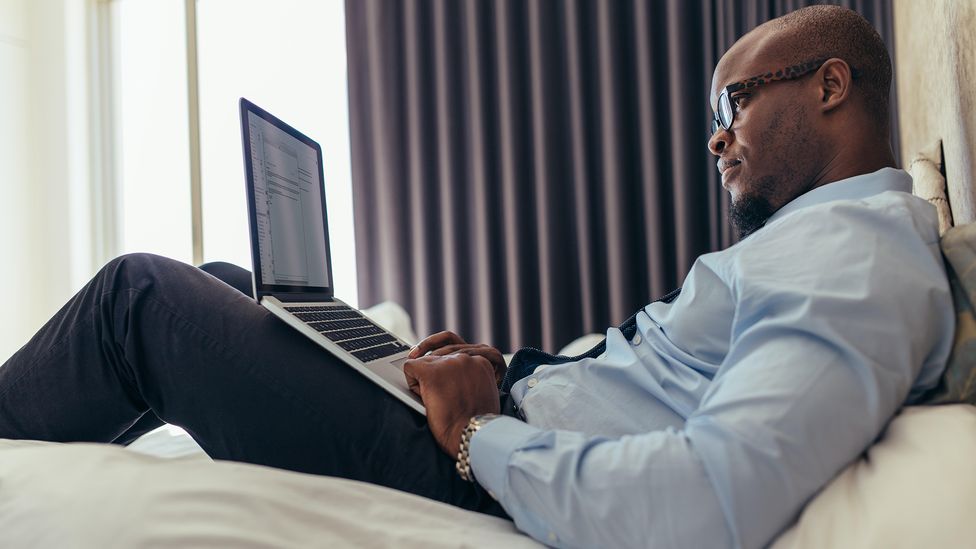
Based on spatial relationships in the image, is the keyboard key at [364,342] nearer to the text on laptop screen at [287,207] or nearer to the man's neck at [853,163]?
the text on laptop screen at [287,207]

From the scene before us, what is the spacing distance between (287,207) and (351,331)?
1.01ft

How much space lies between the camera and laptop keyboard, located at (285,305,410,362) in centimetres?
103

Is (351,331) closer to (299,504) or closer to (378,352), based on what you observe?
(378,352)

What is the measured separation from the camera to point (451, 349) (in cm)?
118

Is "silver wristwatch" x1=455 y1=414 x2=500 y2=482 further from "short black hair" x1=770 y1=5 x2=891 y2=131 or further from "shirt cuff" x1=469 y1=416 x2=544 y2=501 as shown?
"short black hair" x1=770 y1=5 x2=891 y2=131

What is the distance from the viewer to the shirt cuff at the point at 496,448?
792mm

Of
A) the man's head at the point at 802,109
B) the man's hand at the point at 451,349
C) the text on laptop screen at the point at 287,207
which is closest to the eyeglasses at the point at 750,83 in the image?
the man's head at the point at 802,109

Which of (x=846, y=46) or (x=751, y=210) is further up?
(x=846, y=46)

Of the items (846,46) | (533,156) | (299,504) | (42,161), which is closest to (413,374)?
(299,504)

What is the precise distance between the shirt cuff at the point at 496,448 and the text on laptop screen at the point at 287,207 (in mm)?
485

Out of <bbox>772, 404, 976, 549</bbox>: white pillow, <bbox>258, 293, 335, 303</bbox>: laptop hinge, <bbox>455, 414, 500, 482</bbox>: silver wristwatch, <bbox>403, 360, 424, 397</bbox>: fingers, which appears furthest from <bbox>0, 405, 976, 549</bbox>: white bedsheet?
<bbox>258, 293, 335, 303</bbox>: laptop hinge

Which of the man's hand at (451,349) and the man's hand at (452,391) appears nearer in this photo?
the man's hand at (452,391)

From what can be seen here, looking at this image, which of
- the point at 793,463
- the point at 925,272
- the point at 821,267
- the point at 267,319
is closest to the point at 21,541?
the point at 267,319

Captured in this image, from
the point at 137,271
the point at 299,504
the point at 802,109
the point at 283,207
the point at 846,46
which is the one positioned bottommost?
the point at 299,504
